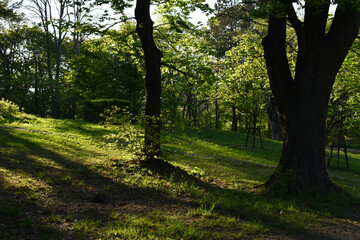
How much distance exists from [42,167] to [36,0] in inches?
1133

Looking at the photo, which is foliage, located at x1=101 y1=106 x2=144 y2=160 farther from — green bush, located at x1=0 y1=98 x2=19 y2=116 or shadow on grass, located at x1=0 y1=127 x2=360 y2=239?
green bush, located at x1=0 y1=98 x2=19 y2=116

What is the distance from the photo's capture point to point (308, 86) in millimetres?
7051

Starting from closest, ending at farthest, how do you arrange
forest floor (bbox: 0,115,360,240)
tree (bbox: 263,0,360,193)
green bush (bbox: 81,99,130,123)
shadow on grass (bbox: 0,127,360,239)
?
forest floor (bbox: 0,115,360,240) → shadow on grass (bbox: 0,127,360,239) → tree (bbox: 263,0,360,193) → green bush (bbox: 81,99,130,123)

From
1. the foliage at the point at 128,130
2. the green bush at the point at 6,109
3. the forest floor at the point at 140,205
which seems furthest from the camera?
the green bush at the point at 6,109

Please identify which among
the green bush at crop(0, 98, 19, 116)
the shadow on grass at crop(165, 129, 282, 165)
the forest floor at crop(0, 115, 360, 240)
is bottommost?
the forest floor at crop(0, 115, 360, 240)

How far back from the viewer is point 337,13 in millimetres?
7047

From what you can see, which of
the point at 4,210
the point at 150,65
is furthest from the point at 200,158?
the point at 4,210

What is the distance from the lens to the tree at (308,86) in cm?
686

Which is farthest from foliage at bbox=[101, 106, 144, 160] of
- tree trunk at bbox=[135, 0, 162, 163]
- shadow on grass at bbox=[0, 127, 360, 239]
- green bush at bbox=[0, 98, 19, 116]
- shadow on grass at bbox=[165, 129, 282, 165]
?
green bush at bbox=[0, 98, 19, 116]

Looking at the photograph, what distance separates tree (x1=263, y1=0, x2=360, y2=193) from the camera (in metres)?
6.86

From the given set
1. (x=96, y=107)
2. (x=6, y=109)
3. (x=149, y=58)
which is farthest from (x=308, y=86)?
(x=96, y=107)

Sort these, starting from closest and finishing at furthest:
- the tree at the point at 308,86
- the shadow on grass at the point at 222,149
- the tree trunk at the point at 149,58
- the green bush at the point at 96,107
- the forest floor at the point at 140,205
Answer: the forest floor at the point at 140,205 → the tree at the point at 308,86 → the tree trunk at the point at 149,58 → the shadow on grass at the point at 222,149 → the green bush at the point at 96,107

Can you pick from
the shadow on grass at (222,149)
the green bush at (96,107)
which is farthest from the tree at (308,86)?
the green bush at (96,107)

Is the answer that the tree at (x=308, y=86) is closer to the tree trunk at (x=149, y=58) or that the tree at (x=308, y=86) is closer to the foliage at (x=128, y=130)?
the tree trunk at (x=149, y=58)
